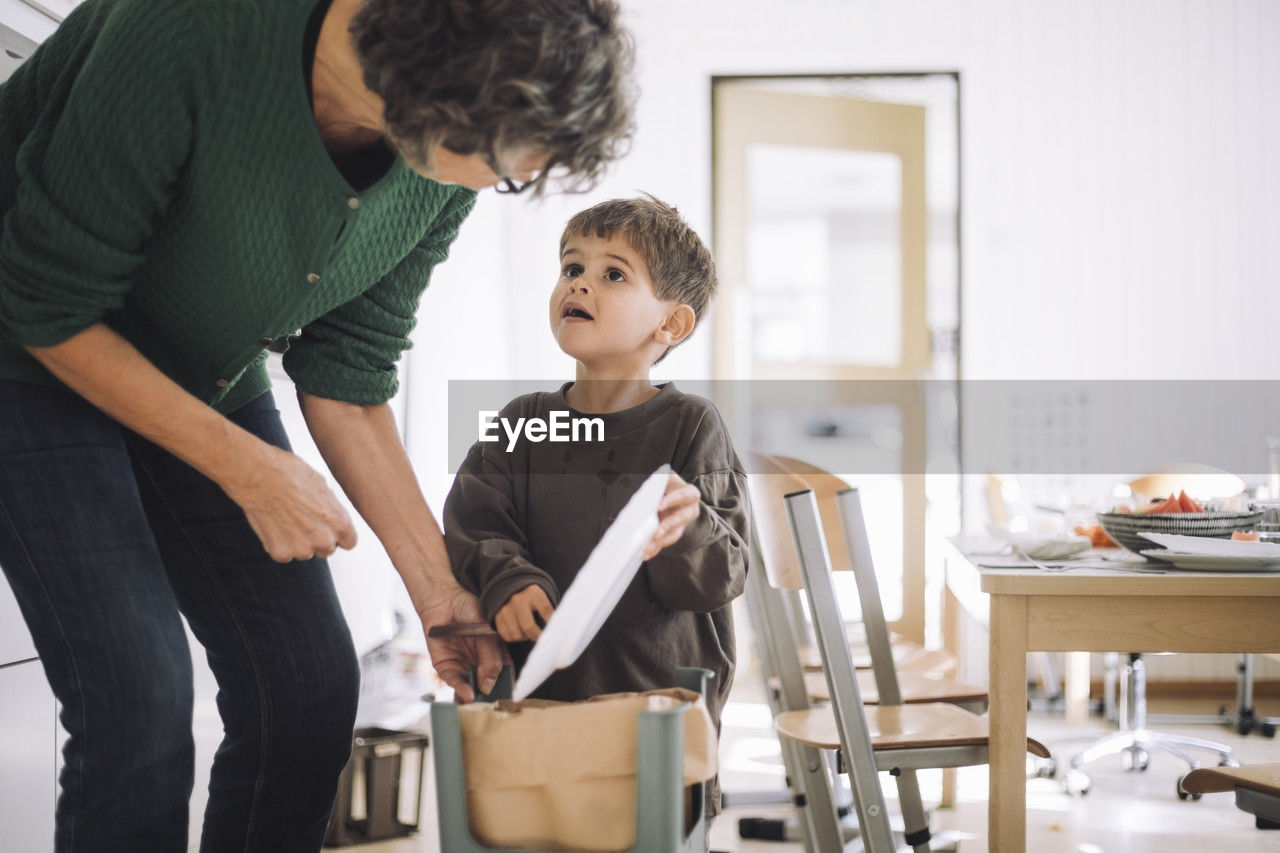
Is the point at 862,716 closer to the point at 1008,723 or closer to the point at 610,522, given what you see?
the point at 1008,723

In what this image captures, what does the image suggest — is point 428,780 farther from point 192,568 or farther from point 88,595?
point 88,595

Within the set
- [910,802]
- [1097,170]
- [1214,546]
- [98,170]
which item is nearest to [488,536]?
[98,170]

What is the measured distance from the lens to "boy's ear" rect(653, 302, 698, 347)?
1.32 metres

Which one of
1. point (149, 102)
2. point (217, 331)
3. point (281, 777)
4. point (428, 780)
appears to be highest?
point (149, 102)

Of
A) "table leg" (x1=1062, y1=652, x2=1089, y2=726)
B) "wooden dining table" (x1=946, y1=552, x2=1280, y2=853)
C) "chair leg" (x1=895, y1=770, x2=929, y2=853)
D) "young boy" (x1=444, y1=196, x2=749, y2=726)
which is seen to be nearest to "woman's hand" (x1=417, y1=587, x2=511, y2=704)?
"young boy" (x1=444, y1=196, x2=749, y2=726)

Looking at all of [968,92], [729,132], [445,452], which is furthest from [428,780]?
[968,92]

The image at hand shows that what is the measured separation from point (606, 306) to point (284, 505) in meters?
0.52

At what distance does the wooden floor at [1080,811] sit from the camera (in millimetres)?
2107

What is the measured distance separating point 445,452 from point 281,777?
7.96 feet

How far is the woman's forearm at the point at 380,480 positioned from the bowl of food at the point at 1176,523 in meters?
1.05

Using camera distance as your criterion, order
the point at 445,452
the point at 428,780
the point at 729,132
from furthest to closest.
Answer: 1. the point at 729,132
2. the point at 445,452
3. the point at 428,780

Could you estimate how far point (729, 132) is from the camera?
3.95m

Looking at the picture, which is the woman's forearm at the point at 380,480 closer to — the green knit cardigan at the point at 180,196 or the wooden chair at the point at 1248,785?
the green knit cardigan at the point at 180,196

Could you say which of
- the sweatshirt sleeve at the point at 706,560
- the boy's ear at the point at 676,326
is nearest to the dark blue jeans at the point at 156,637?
the sweatshirt sleeve at the point at 706,560
